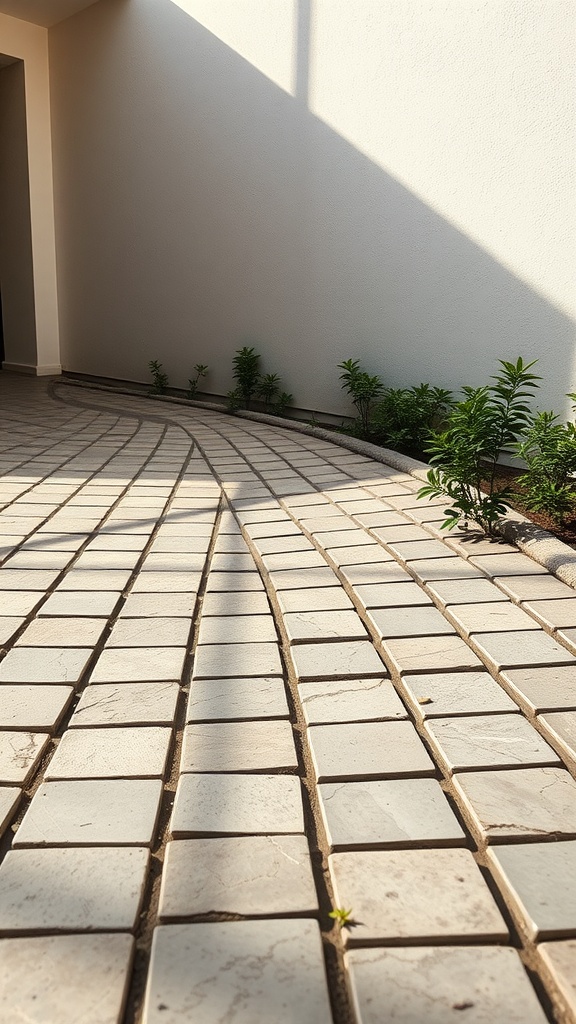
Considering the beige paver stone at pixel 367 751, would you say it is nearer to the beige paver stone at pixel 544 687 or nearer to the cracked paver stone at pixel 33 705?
the beige paver stone at pixel 544 687

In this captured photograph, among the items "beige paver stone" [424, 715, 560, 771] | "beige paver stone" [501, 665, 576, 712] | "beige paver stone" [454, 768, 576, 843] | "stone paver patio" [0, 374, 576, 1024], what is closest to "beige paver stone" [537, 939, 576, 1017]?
"stone paver patio" [0, 374, 576, 1024]

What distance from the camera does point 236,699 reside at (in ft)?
6.53

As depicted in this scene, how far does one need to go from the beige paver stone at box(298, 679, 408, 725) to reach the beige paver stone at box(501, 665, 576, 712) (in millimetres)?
323

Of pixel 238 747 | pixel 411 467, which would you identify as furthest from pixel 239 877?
pixel 411 467

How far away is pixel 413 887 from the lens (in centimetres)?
134

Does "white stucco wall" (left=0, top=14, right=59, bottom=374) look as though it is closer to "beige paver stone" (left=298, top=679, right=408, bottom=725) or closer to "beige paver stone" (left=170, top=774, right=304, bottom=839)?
"beige paver stone" (left=298, top=679, right=408, bottom=725)

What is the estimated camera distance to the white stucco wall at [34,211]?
9414 millimetres

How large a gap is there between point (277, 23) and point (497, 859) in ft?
22.6

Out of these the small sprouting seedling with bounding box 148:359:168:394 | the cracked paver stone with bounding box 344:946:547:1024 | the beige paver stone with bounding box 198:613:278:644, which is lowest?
the cracked paver stone with bounding box 344:946:547:1024

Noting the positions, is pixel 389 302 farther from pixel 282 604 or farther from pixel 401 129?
pixel 282 604

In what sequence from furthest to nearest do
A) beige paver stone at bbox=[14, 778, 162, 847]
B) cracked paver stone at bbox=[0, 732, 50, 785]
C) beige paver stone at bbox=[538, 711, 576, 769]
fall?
beige paver stone at bbox=[538, 711, 576, 769] → cracked paver stone at bbox=[0, 732, 50, 785] → beige paver stone at bbox=[14, 778, 162, 847]

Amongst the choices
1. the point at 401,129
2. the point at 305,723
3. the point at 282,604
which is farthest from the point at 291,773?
the point at 401,129

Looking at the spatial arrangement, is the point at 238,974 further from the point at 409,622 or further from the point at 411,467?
the point at 411,467

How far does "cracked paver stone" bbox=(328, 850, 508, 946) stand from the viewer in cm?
125
